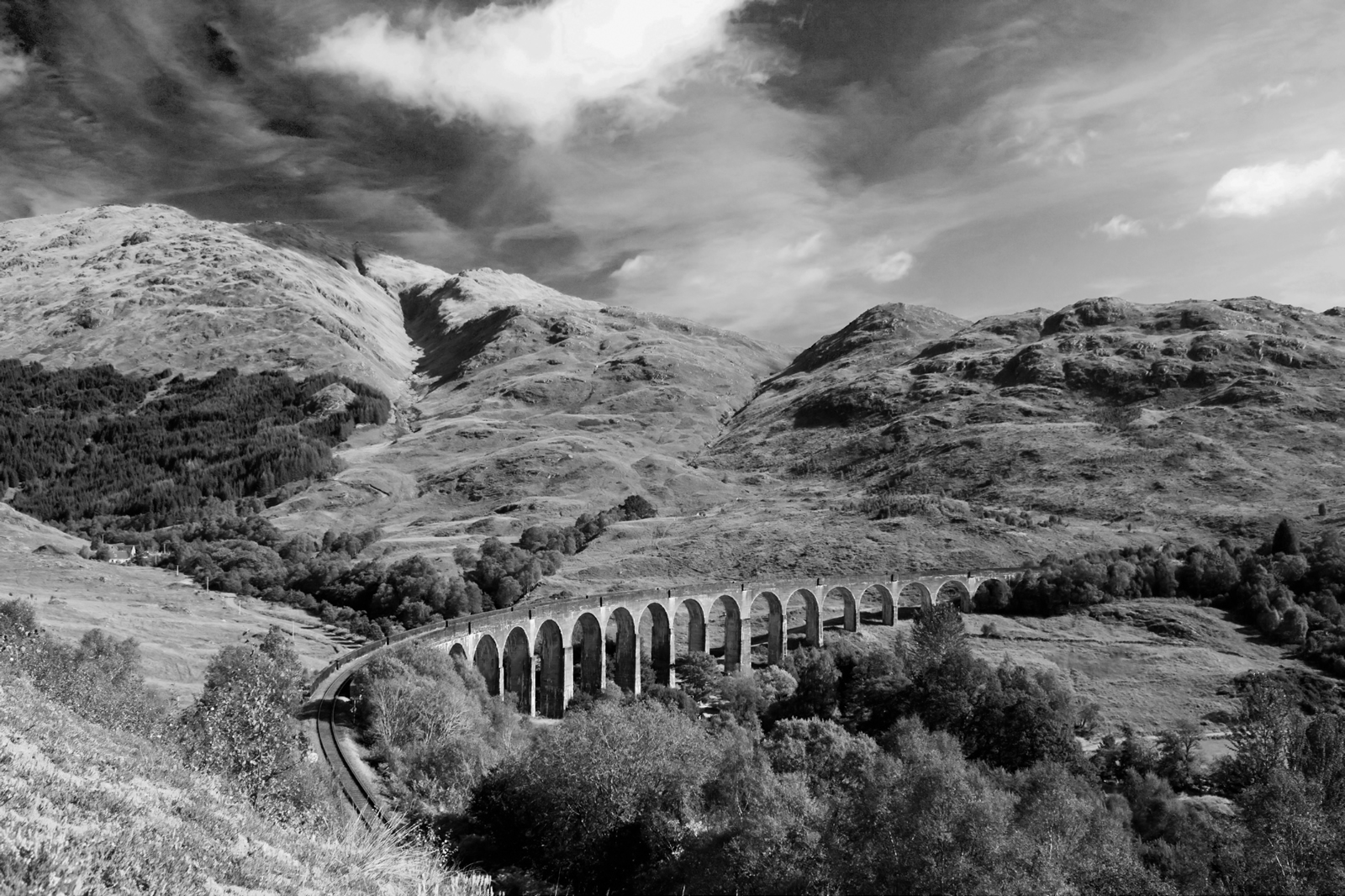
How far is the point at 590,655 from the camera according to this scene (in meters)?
61.8

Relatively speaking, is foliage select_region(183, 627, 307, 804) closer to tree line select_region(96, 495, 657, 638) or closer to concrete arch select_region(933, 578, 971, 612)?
tree line select_region(96, 495, 657, 638)

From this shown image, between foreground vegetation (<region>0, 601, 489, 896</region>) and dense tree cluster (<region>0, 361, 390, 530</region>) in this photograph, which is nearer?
foreground vegetation (<region>0, 601, 489, 896</region>)

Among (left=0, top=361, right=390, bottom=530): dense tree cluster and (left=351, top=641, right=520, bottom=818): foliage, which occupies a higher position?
(left=0, top=361, right=390, bottom=530): dense tree cluster

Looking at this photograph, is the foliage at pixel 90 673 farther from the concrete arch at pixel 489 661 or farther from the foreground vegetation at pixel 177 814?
the concrete arch at pixel 489 661

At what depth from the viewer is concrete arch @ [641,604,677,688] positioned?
65.5m

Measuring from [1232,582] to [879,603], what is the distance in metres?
31.6

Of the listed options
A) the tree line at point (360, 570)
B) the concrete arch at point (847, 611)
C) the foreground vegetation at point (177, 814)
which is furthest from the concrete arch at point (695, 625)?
the foreground vegetation at point (177, 814)

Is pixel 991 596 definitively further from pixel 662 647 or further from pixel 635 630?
pixel 635 630

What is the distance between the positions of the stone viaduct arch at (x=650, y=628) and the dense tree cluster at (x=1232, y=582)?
4.94 metres

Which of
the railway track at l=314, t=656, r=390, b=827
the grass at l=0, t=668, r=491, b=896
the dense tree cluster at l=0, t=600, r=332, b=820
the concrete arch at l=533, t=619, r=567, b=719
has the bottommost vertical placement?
the concrete arch at l=533, t=619, r=567, b=719

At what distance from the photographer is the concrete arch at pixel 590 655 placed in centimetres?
6100

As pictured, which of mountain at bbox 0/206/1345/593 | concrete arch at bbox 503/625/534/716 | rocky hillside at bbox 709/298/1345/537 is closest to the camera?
concrete arch at bbox 503/625/534/716

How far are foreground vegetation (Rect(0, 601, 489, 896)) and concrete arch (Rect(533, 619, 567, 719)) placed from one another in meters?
34.6

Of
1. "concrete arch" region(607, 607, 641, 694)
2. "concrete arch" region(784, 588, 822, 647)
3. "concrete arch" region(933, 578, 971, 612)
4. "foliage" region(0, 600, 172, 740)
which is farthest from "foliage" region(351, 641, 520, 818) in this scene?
"concrete arch" region(933, 578, 971, 612)
